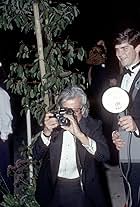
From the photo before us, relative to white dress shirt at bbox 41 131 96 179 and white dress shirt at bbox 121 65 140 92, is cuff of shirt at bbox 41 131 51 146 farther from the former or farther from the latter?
white dress shirt at bbox 121 65 140 92

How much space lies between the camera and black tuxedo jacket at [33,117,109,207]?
4.46m

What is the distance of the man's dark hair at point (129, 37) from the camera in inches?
180

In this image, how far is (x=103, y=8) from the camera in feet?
34.8

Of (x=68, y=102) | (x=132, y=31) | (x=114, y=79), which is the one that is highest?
(x=132, y=31)

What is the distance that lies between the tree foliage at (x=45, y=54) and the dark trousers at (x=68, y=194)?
0.84 m

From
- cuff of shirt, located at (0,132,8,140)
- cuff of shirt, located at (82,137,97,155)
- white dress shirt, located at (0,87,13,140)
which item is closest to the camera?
cuff of shirt, located at (82,137,97,155)

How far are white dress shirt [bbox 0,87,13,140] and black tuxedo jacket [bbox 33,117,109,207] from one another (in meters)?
1.26

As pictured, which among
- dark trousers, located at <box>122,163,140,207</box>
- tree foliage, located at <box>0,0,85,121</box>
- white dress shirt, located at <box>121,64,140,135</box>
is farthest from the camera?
tree foliage, located at <box>0,0,85,121</box>

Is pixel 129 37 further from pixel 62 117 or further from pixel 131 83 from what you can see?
pixel 62 117

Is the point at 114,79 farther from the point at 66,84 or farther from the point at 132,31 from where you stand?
the point at 132,31

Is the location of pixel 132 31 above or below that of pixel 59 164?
above

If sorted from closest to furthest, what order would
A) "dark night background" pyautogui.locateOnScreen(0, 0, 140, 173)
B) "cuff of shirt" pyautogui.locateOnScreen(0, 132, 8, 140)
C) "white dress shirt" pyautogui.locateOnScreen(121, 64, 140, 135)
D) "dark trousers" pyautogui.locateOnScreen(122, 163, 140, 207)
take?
"white dress shirt" pyautogui.locateOnScreen(121, 64, 140, 135) → "dark trousers" pyautogui.locateOnScreen(122, 163, 140, 207) → "cuff of shirt" pyautogui.locateOnScreen(0, 132, 8, 140) → "dark night background" pyautogui.locateOnScreen(0, 0, 140, 173)

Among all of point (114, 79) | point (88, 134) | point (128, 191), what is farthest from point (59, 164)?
point (114, 79)

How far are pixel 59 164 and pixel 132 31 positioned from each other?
107cm
